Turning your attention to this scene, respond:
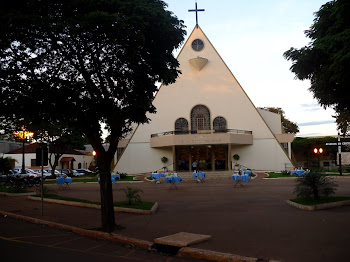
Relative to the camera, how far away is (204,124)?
39188 mm

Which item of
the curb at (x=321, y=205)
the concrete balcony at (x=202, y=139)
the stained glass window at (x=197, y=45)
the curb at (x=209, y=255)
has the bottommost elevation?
the curb at (x=209, y=255)

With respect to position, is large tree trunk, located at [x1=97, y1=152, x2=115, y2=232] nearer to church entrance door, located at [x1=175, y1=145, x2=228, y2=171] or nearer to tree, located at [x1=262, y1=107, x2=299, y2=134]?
church entrance door, located at [x1=175, y1=145, x2=228, y2=171]

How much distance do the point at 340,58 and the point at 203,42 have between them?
3238 centimetres

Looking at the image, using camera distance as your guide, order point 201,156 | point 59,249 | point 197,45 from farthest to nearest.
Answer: point 197,45 → point 201,156 → point 59,249

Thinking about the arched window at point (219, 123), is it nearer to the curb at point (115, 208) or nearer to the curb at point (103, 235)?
the curb at point (115, 208)

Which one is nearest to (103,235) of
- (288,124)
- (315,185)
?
(315,185)

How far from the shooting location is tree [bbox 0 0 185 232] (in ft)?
28.4

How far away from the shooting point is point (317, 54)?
10.6 metres

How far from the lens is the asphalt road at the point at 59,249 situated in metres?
6.51

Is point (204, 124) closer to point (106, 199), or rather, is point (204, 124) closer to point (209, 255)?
point (106, 199)

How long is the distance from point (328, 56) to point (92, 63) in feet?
24.9

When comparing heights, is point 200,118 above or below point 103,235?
above

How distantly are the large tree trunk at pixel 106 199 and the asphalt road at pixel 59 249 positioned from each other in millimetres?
621

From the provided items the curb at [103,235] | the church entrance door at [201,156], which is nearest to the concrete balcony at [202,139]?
the church entrance door at [201,156]
